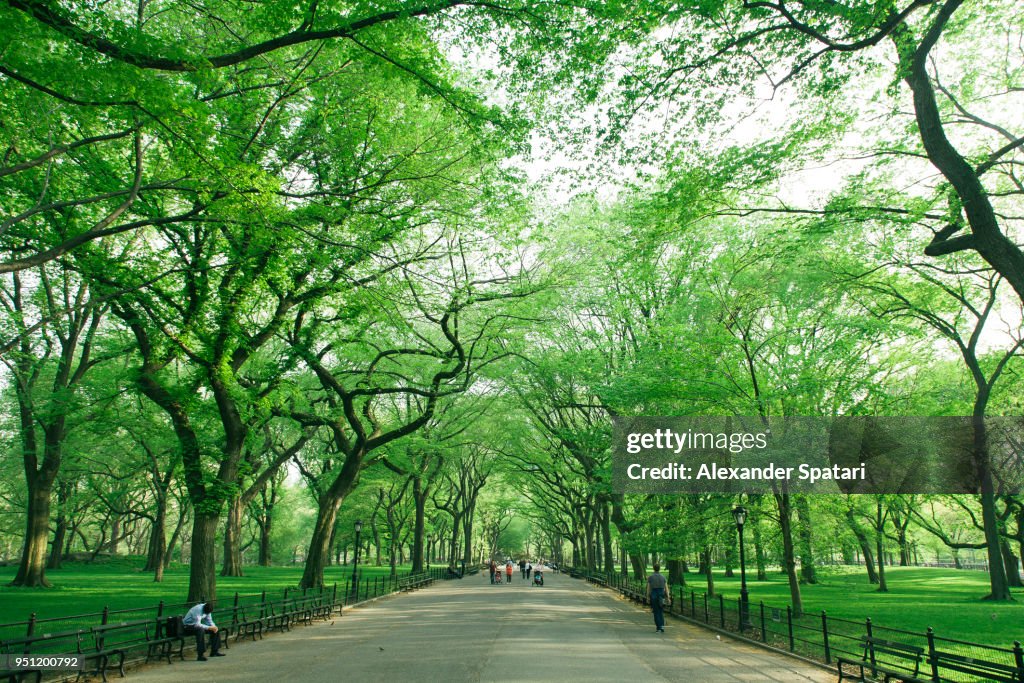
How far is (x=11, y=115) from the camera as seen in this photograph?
446 inches

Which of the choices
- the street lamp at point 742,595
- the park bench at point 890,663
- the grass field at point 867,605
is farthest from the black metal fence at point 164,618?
the street lamp at point 742,595

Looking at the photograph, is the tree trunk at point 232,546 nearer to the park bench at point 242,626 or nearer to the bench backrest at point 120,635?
the park bench at point 242,626

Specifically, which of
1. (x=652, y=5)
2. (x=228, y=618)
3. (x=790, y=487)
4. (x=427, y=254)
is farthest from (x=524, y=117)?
(x=228, y=618)

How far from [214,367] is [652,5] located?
13.0 m

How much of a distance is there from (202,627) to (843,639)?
14320mm

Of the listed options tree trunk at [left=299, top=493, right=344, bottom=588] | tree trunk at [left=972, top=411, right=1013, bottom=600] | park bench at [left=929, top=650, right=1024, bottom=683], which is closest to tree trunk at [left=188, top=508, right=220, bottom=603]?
tree trunk at [left=299, top=493, right=344, bottom=588]

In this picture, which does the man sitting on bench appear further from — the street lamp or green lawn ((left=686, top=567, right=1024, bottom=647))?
green lawn ((left=686, top=567, right=1024, bottom=647))

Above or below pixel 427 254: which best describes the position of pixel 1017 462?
below

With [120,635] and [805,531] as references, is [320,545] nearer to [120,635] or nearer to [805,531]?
[120,635]

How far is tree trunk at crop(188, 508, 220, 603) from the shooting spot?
53.3ft

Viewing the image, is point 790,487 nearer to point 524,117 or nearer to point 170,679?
point 524,117

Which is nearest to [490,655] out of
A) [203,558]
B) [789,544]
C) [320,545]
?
[203,558]

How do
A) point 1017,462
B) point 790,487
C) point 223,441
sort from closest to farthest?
point 790,487 → point 223,441 → point 1017,462

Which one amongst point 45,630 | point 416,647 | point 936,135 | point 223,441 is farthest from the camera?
point 223,441
